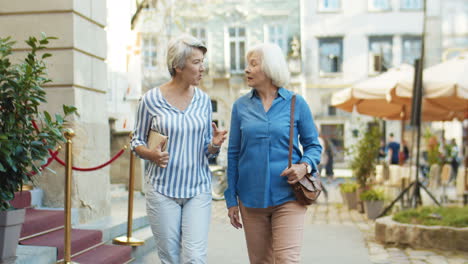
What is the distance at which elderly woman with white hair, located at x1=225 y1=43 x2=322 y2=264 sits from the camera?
3328mm

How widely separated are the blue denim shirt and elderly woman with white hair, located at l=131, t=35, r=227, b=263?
0.14m

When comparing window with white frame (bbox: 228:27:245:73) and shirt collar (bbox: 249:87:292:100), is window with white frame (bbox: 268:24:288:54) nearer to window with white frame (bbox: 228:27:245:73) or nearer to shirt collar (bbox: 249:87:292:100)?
window with white frame (bbox: 228:27:245:73)

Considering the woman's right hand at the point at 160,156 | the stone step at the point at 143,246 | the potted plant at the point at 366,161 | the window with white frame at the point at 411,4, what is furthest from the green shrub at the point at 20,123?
the window with white frame at the point at 411,4

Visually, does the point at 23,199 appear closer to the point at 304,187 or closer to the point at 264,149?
the point at 264,149

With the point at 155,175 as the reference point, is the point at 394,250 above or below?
below

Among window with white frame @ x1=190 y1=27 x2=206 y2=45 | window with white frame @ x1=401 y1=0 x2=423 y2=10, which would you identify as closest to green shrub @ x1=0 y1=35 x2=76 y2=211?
window with white frame @ x1=190 y1=27 x2=206 y2=45

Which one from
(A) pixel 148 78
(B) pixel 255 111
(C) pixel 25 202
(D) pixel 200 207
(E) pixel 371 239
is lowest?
(E) pixel 371 239

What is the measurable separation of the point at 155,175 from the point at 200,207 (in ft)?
1.06

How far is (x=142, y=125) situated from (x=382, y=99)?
9.46m

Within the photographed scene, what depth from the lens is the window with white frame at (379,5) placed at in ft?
103

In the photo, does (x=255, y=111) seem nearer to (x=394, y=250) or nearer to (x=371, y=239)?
(x=394, y=250)

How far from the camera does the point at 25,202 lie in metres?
6.02

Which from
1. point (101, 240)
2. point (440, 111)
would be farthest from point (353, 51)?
point (101, 240)

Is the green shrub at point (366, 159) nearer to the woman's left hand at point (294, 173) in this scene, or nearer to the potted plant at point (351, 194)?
the potted plant at point (351, 194)
